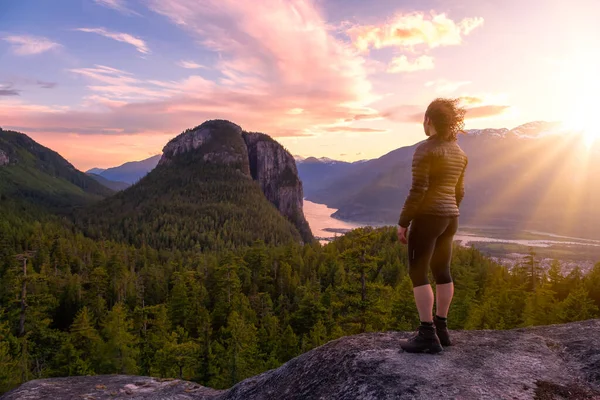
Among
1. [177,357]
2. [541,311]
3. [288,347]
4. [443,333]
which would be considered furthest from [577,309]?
[177,357]

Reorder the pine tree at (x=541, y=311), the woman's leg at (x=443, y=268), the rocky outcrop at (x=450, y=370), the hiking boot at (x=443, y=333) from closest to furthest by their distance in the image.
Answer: the rocky outcrop at (x=450, y=370) < the woman's leg at (x=443, y=268) < the hiking boot at (x=443, y=333) < the pine tree at (x=541, y=311)

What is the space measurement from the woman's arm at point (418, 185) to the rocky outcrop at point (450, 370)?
2.30 m

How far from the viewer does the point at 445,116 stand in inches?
238

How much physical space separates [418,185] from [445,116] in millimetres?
1275

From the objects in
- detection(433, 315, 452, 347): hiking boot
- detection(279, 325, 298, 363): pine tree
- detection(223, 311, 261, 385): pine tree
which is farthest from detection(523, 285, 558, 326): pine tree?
detection(433, 315, 452, 347): hiking boot

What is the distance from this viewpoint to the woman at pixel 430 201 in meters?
5.90

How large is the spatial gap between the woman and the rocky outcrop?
0.63 meters

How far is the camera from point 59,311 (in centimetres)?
7025

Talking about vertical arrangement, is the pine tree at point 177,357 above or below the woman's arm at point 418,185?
below

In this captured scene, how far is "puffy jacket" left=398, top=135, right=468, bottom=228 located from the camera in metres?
5.85

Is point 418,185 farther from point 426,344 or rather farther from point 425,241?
point 426,344

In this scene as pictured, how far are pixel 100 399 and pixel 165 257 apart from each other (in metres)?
119

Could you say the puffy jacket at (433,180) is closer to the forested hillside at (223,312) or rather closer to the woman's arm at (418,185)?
the woman's arm at (418,185)

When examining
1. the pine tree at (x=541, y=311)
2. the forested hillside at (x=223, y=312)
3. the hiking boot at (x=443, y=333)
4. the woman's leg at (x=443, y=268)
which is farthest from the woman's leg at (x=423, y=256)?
the pine tree at (x=541, y=311)
